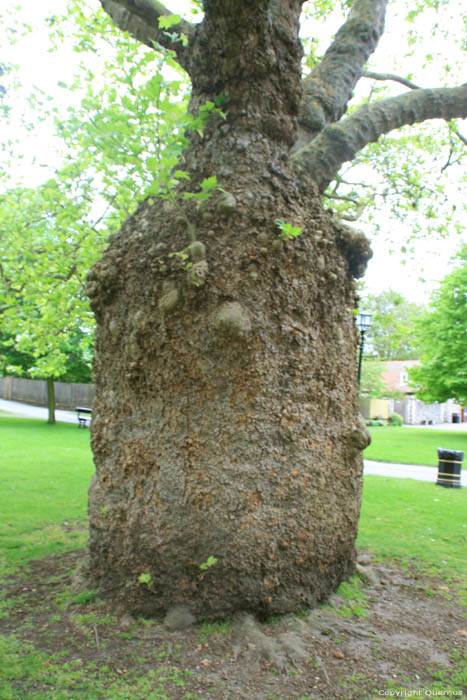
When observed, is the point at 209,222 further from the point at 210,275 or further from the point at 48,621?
the point at 48,621

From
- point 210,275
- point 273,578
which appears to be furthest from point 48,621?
point 210,275

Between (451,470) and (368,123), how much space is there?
30.8ft

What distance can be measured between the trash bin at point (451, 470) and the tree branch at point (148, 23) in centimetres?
1062

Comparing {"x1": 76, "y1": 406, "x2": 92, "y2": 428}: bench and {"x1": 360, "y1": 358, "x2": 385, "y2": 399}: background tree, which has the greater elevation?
{"x1": 360, "y1": 358, "x2": 385, "y2": 399}: background tree

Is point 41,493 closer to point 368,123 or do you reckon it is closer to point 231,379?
point 231,379

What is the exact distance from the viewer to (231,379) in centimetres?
390

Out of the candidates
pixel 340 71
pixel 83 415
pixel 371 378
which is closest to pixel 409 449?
pixel 83 415

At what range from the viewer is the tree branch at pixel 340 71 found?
518 centimetres

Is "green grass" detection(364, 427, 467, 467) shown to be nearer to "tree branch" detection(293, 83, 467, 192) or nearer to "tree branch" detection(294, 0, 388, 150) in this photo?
"tree branch" detection(293, 83, 467, 192)

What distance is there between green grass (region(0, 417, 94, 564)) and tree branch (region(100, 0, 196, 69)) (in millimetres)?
5471

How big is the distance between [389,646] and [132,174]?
396cm

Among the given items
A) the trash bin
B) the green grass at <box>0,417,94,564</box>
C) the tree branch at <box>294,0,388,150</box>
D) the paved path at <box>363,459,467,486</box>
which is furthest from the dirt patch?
the paved path at <box>363,459,467,486</box>

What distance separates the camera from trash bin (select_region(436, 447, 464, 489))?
1196 cm

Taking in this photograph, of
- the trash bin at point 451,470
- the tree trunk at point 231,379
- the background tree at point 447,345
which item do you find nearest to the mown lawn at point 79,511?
the trash bin at point 451,470
